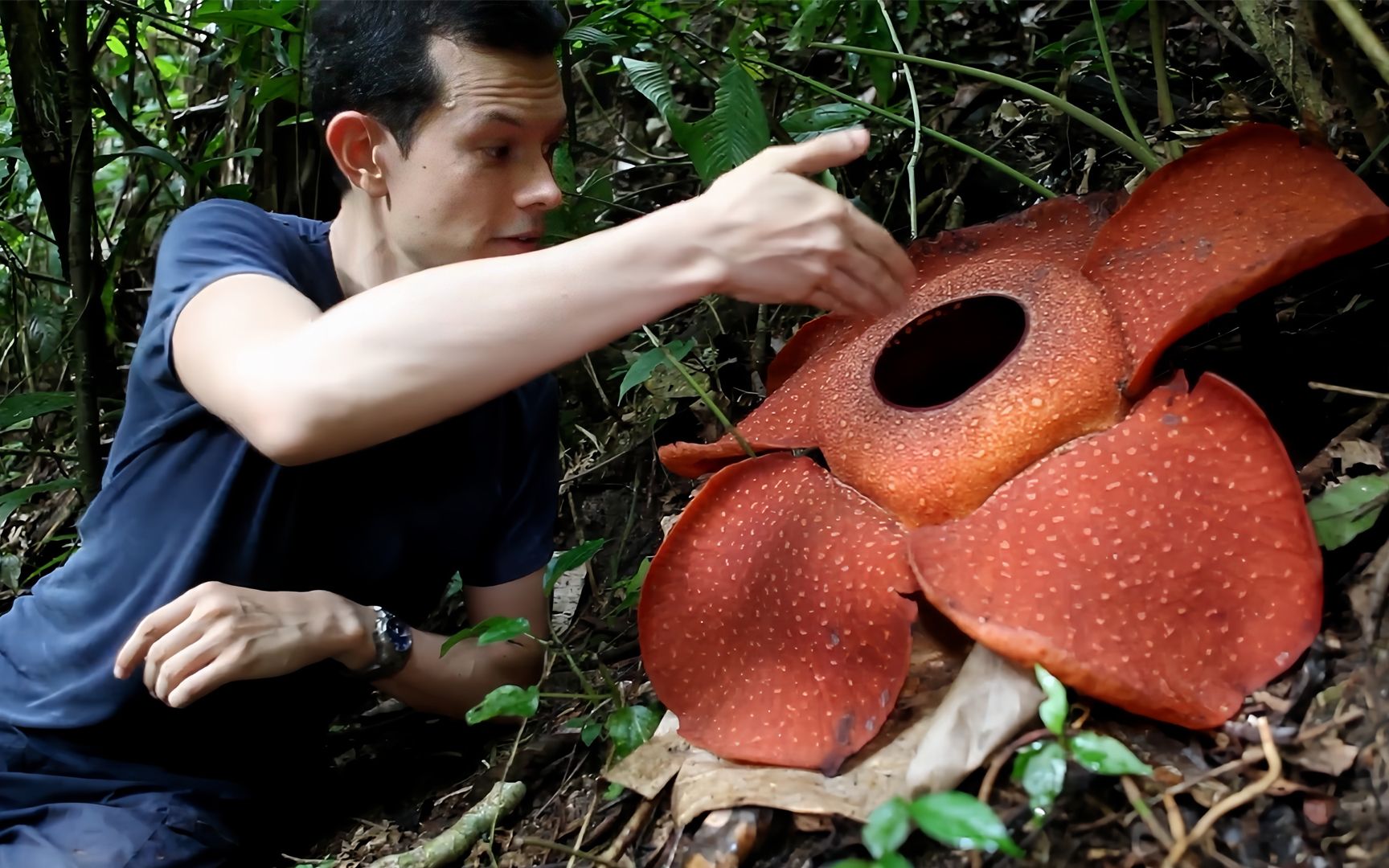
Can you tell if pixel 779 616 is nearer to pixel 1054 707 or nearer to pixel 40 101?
pixel 1054 707

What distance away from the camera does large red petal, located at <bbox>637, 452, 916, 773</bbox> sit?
1225 mm

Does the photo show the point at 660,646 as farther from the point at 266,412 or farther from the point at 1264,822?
the point at 1264,822

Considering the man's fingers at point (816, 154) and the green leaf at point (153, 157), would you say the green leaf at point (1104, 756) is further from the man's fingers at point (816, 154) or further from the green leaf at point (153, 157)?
the green leaf at point (153, 157)

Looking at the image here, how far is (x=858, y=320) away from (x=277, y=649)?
0.99 m

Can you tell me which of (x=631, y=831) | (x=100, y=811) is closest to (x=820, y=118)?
(x=631, y=831)

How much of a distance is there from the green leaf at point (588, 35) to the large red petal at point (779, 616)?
3.02 feet

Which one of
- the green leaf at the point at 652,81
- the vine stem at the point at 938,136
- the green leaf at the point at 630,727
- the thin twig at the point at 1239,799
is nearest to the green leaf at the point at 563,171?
the green leaf at the point at 652,81

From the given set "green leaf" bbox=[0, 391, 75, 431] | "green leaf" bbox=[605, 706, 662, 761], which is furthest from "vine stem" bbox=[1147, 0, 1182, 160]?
"green leaf" bbox=[0, 391, 75, 431]

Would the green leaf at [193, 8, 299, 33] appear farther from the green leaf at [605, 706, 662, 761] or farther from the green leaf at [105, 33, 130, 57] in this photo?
the green leaf at [605, 706, 662, 761]

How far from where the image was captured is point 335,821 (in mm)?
1964

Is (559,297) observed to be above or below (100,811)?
above

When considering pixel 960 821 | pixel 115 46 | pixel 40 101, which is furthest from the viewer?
pixel 115 46

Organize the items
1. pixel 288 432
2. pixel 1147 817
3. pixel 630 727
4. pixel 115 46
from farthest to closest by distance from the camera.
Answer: pixel 115 46 < pixel 630 727 < pixel 288 432 < pixel 1147 817

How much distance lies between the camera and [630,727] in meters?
1.44
